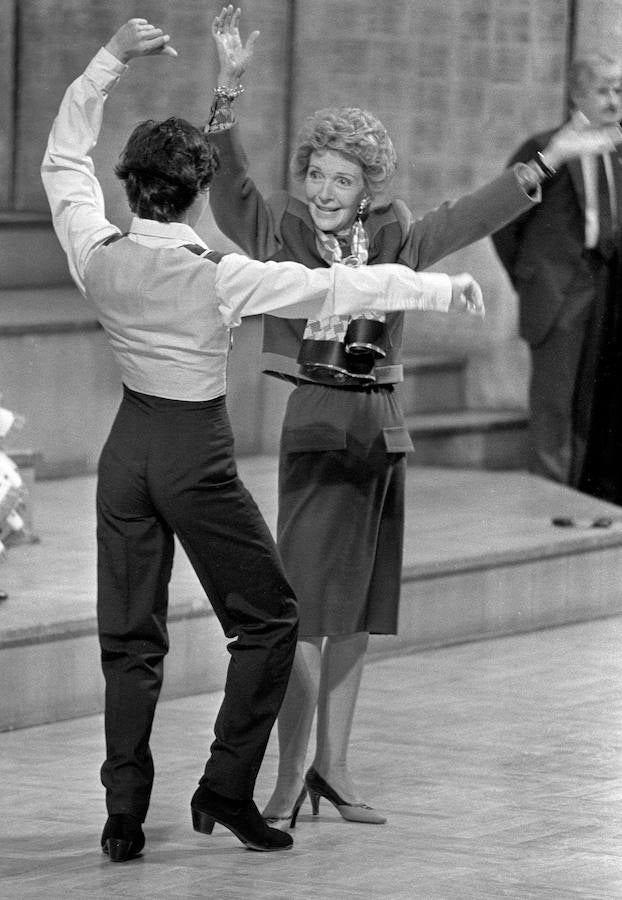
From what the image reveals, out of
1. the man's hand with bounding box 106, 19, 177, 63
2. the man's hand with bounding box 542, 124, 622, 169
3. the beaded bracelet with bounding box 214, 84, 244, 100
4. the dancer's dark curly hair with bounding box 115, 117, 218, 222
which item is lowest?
the dancer's dark curly hair with bounding box 115, 117, 218, 222

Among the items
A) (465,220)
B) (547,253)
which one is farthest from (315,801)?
(547,253)

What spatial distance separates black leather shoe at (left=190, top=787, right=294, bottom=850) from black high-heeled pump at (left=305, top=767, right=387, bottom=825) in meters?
0.27

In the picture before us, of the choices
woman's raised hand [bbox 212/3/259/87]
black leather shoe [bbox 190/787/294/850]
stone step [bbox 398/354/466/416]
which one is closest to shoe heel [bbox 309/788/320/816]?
black leather shoe [bbox 190/787/294/850]

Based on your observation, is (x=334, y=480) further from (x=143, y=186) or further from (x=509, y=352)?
(x=509, y=352)

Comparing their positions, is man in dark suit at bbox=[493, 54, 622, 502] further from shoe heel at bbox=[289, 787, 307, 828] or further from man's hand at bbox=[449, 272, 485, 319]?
man's hand at bbox=[449, 272, 485, 319]

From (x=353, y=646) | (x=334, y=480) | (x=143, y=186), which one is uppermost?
(x=143, y=186)

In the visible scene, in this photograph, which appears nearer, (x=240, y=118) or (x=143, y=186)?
(x=143, y=186)

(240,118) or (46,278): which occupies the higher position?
(240,118)

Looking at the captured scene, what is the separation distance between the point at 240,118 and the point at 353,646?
5.00 meters

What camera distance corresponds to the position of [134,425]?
390 cm

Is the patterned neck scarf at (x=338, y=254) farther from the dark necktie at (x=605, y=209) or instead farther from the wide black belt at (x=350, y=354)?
the dark necktie at (x=605, y=209)

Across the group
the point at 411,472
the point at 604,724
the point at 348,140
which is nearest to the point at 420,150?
the point at 411,472

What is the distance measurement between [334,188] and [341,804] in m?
1.27

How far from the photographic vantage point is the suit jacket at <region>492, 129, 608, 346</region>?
828cm
